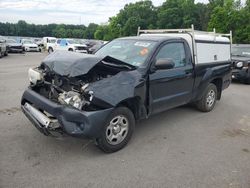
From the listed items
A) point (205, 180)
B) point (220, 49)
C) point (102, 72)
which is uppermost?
point (220, 49)

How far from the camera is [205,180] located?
3.55m

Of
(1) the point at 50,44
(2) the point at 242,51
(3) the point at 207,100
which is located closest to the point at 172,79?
(3) the point at 207,100

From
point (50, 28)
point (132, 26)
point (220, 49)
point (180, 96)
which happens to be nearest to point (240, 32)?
point (220, 49)

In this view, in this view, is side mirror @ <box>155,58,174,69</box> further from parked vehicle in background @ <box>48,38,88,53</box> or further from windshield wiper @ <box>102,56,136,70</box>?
parked vehicle in background @ <box>48,38,88,53</box>

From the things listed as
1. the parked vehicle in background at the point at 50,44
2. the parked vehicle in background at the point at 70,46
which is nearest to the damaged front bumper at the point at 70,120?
the parked vehicle in background at the point at 70,46

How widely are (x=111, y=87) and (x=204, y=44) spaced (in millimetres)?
3133

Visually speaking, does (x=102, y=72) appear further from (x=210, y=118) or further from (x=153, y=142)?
(x=210, y=118)

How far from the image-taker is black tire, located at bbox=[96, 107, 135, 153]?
399 centimetres

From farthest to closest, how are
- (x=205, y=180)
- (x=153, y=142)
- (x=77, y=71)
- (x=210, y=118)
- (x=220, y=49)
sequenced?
(x=220, y=49) → (x=210, y=118) → (x=153, y=142) → (x=77, y=71) → (x=205, y=180)

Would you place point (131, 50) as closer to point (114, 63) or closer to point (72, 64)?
point (114, 63)

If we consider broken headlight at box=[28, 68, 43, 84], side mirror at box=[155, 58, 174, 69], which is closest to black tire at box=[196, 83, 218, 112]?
side mirror at box=[155, 58, 174, 69]

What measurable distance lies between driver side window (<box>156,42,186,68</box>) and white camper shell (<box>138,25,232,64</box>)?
39 centimetres

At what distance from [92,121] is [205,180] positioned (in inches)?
66.0

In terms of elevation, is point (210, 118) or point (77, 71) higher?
point (77, 71)
